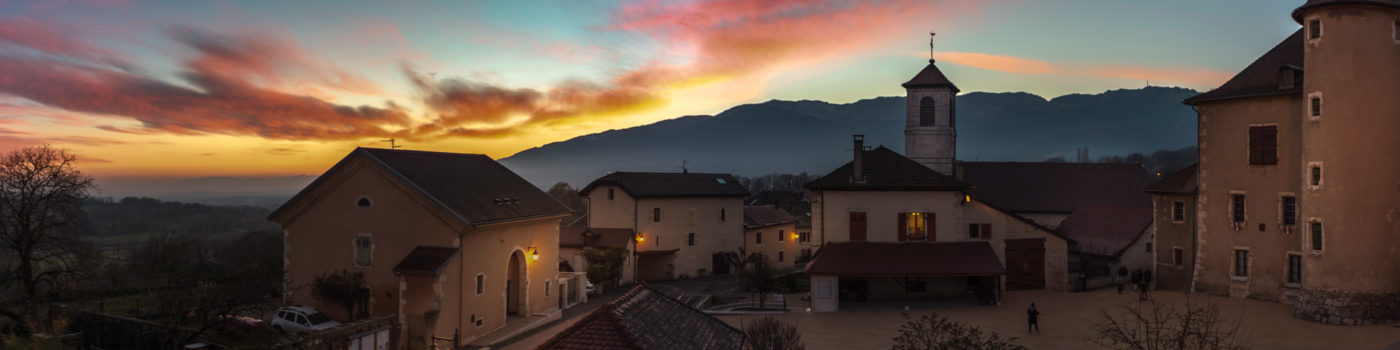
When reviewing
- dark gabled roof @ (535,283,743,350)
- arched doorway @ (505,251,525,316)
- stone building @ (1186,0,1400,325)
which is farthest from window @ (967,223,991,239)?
dark gabled roof @ (535,283,743,350)

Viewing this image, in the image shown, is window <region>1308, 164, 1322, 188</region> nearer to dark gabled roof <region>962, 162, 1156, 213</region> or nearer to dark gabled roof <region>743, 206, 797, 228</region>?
dark gabled roof <region>962, 162, 1156, 213</region>

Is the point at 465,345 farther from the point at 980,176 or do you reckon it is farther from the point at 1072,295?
the point at 980,176

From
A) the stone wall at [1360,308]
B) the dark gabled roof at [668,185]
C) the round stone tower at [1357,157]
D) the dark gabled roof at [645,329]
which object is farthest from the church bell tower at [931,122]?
the dark gabled roof at [645,329]

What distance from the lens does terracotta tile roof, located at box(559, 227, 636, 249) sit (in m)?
43.8

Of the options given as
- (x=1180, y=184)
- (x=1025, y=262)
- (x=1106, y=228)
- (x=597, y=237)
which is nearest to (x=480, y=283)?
(x=597, y=237)

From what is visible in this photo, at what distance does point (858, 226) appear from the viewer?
105ft

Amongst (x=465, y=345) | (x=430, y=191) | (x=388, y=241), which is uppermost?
(x=430, y=191)

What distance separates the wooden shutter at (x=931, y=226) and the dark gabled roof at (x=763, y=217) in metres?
21.8

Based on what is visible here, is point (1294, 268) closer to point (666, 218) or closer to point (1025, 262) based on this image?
point (1025, 262)

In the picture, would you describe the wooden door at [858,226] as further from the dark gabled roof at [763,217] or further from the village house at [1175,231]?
the dark gabled roof at [763,217]

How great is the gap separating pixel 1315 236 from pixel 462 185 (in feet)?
95.6

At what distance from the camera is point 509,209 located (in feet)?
92.0

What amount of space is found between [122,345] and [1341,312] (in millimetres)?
35961

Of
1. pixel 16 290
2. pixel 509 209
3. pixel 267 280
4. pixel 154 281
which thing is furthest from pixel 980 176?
pixel 16 290
